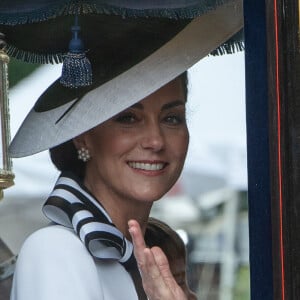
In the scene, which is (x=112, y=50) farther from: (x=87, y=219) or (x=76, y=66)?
(x=87, y=219)

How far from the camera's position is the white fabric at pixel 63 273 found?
2.36m

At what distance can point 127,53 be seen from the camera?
2.47 metres

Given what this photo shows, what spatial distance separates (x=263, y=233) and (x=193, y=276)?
29 cm

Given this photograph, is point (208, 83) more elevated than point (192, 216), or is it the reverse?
point (208, 83)

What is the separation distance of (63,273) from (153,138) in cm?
31

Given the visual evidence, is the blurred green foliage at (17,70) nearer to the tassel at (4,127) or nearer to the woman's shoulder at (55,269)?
the tassel at (4,127)

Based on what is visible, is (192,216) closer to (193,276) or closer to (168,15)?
(193,276)

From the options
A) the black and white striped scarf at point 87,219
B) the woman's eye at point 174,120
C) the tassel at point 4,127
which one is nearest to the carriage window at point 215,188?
the woman's eye at point 174,120

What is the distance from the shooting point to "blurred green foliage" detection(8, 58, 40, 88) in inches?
100

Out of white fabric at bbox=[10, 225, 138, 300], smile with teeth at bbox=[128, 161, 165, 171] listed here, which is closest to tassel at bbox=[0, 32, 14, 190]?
white fabric at bbox=[10, 225, 138, 300]

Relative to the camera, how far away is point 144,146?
244cm

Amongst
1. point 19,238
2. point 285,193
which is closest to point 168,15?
point 285,193

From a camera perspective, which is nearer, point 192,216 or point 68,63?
point 68,63

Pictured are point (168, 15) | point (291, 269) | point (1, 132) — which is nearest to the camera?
point (291, 269)
